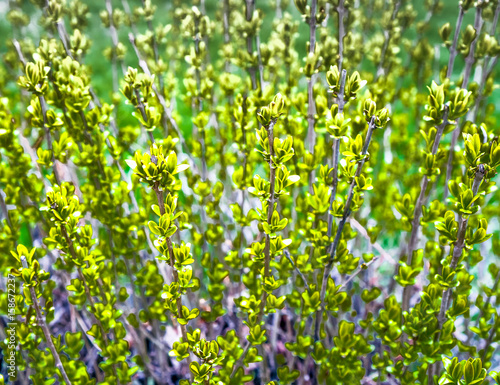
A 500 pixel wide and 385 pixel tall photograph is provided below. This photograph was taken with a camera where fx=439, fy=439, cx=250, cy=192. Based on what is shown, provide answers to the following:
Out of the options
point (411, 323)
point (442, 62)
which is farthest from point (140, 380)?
point (442, 62)

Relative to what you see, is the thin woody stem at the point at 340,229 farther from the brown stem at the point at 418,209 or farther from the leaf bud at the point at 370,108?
the brown stem at the point at 418,209

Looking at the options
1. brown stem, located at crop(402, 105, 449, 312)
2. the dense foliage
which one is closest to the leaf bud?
the dense foliage

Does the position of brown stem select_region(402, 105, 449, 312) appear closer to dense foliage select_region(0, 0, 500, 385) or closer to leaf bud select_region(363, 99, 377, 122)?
dense foliage select_region(0, 0, 500, 385)

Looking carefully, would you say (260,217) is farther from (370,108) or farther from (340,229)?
(370,108)

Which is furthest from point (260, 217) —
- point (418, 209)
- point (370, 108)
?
point (418, 209)

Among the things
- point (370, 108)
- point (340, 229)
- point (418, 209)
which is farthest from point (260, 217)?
point (418, 209)

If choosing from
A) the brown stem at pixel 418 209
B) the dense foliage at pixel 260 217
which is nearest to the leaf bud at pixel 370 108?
the dense foliage at pixel 260 217

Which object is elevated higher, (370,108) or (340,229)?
(370,108)

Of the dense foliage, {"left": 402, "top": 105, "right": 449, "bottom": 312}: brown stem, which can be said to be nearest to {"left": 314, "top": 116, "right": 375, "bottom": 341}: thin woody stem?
the dense foliage

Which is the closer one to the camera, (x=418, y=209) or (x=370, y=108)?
(x=370, y=108)

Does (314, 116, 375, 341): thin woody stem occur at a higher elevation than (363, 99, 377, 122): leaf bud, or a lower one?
lower

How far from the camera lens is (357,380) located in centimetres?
123

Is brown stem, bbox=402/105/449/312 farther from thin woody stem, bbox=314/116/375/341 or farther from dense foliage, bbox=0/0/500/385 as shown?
thin woody stem, bbox=314/116/375/341

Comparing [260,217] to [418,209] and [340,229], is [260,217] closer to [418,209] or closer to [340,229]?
[340,229]
